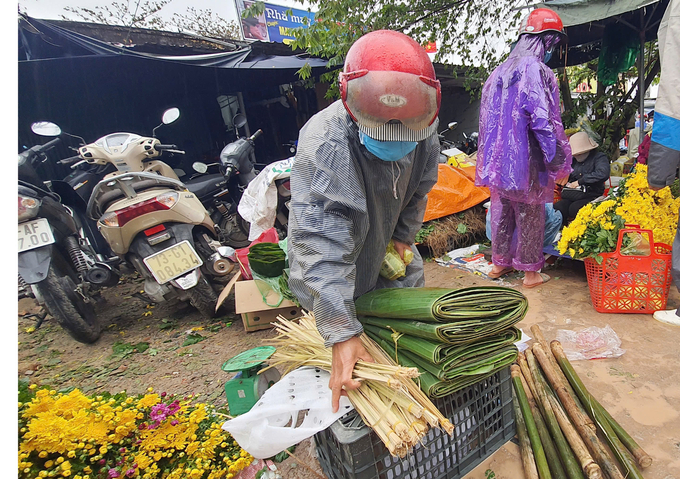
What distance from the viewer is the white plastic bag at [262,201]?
12.2ft

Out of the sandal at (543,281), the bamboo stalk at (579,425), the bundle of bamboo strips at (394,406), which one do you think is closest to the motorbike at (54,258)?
the bundle of bamboo strips at (394,406)

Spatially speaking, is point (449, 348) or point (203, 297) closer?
point (449, 348)

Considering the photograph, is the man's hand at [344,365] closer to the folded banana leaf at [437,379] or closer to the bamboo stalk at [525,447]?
the folded banana leaf at [437,379]

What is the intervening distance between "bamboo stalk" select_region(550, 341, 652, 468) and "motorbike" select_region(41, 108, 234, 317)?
267 centimetres

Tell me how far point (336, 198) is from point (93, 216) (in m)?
2.99

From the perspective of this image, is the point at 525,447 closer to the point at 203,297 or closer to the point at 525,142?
the point at 525,142

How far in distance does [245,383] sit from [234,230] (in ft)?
9.44

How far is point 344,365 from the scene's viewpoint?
1239mm

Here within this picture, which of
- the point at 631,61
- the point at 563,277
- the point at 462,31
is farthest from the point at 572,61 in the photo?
the point at 563,277

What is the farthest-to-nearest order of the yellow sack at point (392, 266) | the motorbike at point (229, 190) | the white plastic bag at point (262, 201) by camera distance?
the motorbike at point (229, 190) < the white plastic bag at point (262, 201) < the yellow sack at point (392, 266)

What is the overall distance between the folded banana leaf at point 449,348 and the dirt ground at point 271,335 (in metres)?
0.70

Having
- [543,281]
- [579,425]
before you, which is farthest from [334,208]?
[543,281]

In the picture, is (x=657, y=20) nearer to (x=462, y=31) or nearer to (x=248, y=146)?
(x=462, y=31)

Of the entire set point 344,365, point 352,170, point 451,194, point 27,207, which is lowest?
point 451,194
